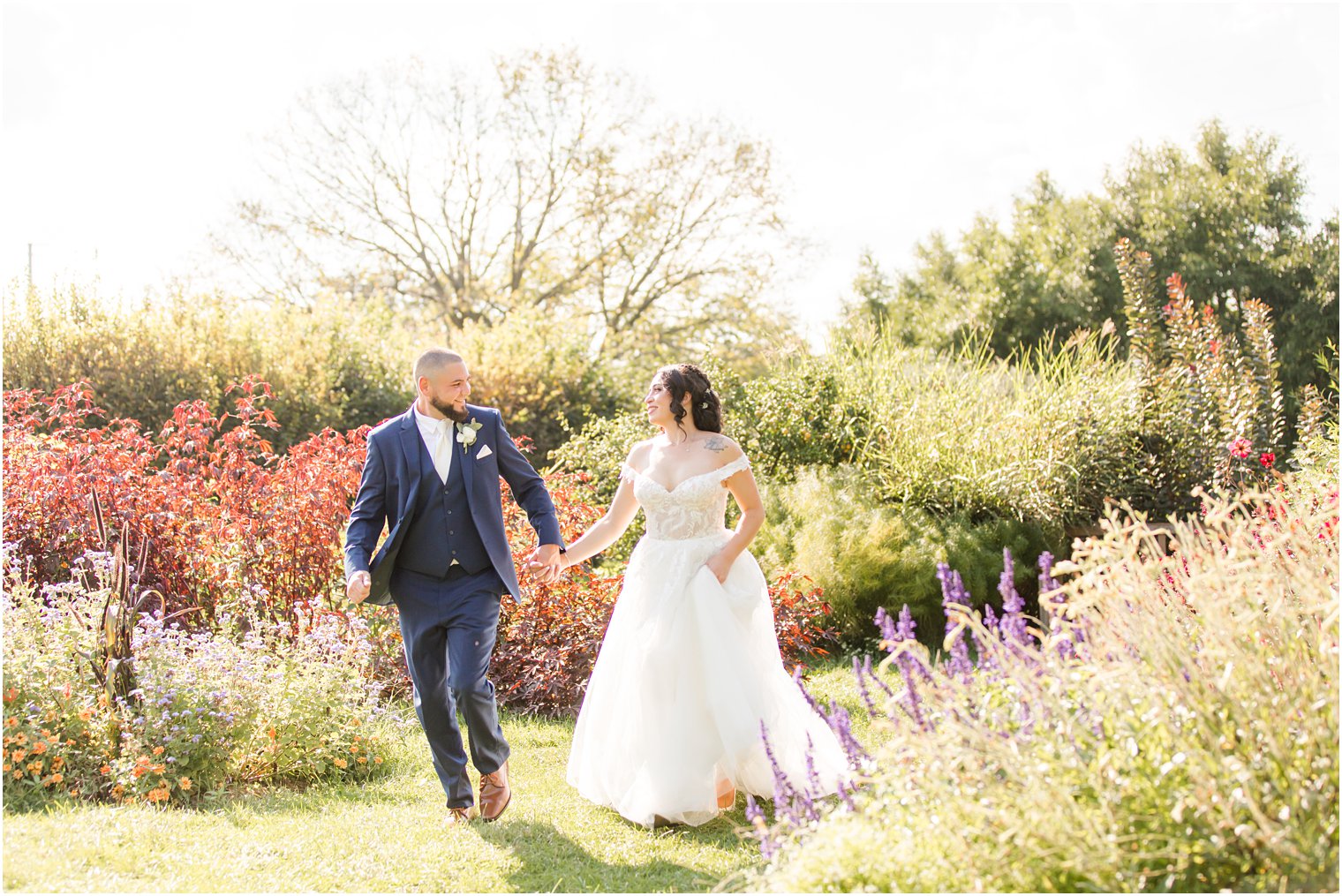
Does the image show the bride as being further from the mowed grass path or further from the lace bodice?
the mowed grass path

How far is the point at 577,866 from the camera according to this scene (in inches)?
155

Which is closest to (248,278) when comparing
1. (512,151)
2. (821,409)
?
(512,151)

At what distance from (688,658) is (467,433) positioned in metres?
1.27

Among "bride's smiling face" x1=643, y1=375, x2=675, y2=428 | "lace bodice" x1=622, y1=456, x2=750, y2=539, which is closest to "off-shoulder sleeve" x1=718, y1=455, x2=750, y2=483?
"lace bodice" x1=622, y1=456, x2=750, y2=539

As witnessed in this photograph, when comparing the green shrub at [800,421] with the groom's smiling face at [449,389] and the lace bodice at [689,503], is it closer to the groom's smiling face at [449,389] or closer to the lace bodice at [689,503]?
the lace bodice at [689,503]

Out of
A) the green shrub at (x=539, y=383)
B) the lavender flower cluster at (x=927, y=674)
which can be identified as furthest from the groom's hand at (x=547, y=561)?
the green shrub at (x=539, y=383)

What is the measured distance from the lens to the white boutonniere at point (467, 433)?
4422 millimetres

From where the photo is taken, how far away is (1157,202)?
22062 mm

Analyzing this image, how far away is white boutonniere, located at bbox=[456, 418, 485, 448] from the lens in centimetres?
442

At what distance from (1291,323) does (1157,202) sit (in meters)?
3.54

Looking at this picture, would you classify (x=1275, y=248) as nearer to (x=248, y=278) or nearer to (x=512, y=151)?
(x=512, y=151)

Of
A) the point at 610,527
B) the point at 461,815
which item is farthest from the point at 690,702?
the point at 461,815

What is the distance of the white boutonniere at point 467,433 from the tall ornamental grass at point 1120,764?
2067 mm

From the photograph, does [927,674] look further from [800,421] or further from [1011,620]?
[800,421]
